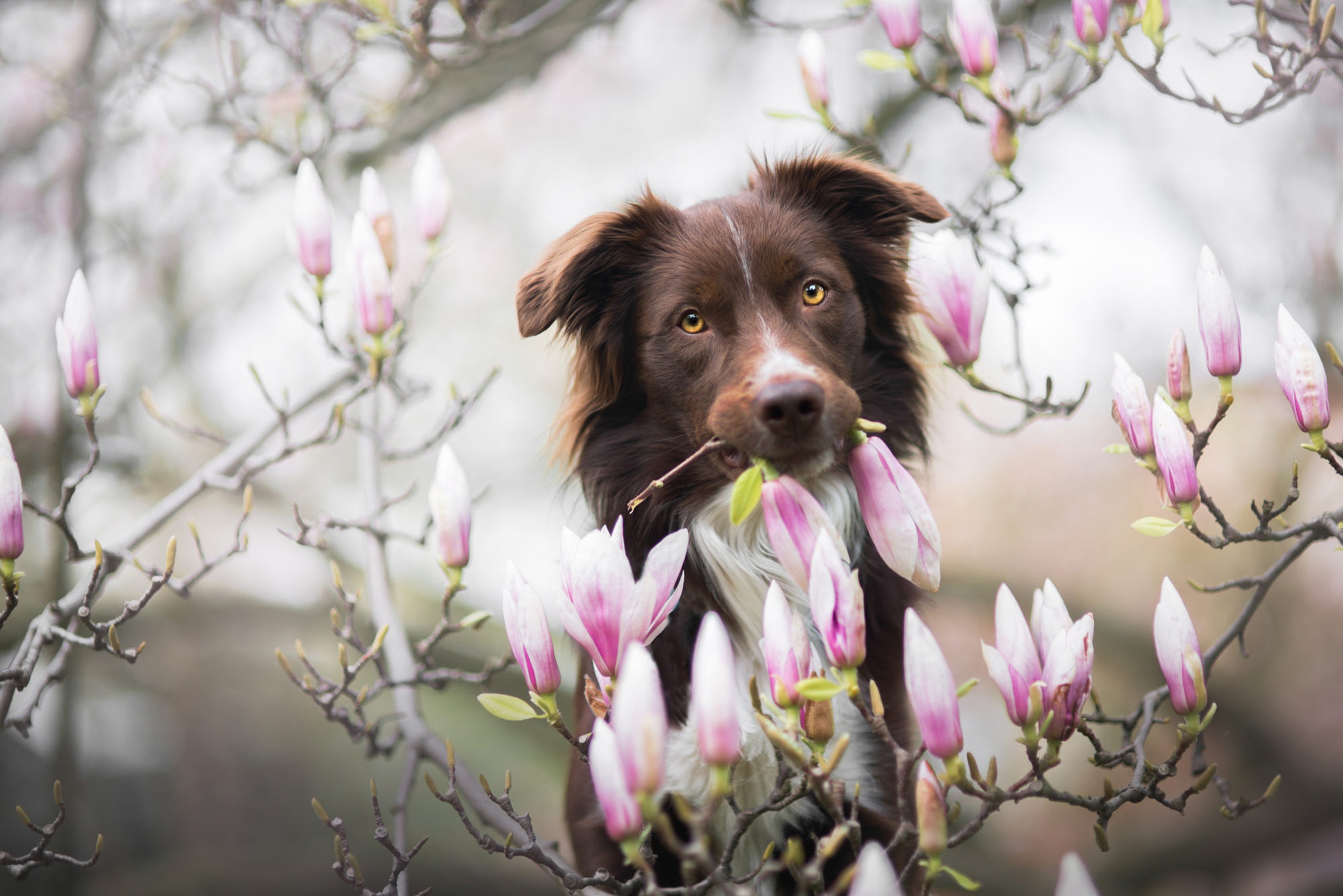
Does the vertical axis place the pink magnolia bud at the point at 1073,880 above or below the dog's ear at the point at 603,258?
below

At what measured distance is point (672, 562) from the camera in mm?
1444

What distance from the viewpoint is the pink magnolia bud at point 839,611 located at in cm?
124

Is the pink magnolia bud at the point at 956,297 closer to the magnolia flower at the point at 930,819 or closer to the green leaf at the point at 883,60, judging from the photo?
the green leaf at the point at 883,60

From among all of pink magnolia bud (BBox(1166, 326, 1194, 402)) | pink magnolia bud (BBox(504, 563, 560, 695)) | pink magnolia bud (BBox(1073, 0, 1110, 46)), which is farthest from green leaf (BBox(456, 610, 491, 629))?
pink magnolia bud (BBox(1073, 0, 1110, 46))

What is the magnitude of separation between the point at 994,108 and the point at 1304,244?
3.15 m

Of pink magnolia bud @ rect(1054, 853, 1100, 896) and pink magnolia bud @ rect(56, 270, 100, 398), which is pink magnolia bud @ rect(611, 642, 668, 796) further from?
pink magnolia bud @ rect(56, 270, 100, 398)

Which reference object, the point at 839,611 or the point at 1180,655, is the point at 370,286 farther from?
the point at 1180,655

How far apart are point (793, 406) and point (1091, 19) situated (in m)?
1.07

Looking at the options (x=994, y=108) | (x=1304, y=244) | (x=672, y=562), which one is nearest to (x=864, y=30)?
(x=1304, y=244)

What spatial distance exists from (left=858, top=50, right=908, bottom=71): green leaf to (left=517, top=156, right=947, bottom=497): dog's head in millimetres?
233

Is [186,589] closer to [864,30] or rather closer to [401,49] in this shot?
[401,49]

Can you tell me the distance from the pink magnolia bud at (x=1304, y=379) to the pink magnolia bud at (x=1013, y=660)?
580mm

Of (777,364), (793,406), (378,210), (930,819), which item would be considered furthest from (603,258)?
(930,819)

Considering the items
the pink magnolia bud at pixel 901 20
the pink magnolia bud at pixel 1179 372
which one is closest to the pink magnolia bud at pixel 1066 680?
the pink magnolia bud at pixel 1179 372
